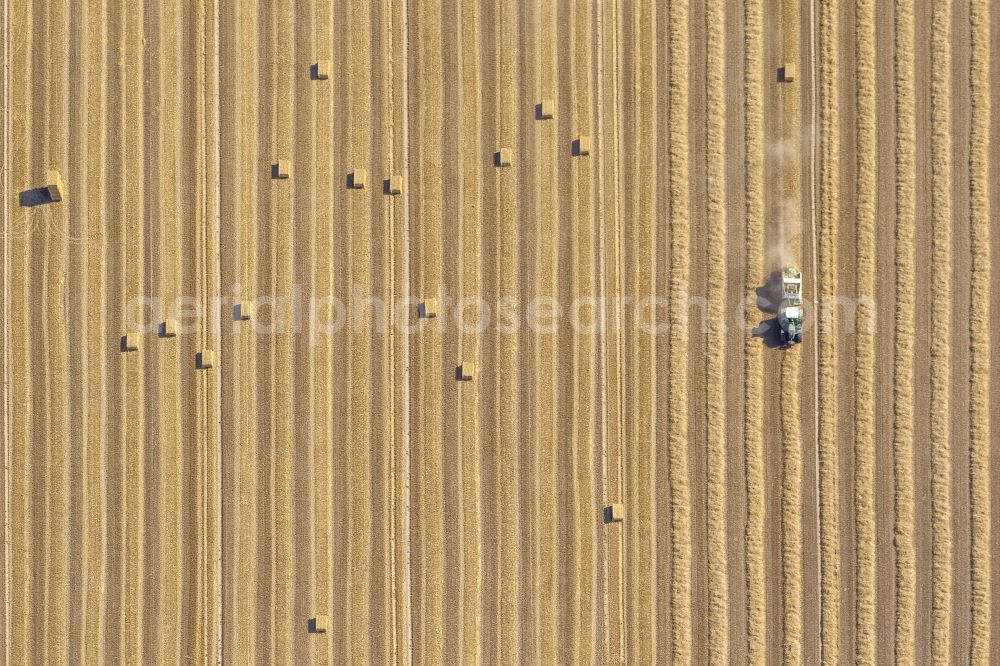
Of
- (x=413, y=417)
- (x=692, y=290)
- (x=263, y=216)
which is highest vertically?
(x=263, y=216)

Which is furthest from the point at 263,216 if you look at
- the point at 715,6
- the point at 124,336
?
the point at 715,6

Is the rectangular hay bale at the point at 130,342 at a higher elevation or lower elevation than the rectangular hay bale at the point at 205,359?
higher

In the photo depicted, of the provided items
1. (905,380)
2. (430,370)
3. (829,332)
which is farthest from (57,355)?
(905,380)

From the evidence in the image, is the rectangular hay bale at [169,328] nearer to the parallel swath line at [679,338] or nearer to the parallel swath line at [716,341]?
the parallel swath line at [679,338]

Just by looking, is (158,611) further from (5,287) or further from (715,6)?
(715,6)

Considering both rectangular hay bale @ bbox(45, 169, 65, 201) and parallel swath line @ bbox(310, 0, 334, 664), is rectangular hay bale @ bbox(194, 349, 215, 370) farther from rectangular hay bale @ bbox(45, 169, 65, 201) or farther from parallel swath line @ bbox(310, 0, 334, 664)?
rectangular hay bale @ bbox(45, 169, 65, 201)

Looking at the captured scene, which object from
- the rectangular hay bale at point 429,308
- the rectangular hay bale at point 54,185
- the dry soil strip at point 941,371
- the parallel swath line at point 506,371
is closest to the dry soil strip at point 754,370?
the dry soil strip at point 941,371
